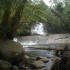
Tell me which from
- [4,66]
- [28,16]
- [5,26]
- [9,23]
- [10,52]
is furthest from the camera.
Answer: [28,16]

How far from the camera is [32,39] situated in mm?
30516

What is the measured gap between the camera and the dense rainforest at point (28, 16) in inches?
521

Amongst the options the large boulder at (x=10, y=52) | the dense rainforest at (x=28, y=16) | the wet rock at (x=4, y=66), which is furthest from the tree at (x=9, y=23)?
the wet rock at (x=4, y=66)

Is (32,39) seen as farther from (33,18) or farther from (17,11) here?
(17,11)

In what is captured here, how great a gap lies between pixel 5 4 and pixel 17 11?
4495 mm

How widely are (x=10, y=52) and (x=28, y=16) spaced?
27.8ft

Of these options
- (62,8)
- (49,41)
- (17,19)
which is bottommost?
(49,41)

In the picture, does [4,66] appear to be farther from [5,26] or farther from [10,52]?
[5,26]

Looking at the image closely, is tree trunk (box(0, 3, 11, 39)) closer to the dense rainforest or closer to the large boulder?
the dense rainforest

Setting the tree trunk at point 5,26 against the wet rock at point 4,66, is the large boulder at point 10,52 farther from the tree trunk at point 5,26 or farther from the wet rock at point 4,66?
the tree trunk at point 5,26

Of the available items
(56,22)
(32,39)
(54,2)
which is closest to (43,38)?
(32,39)

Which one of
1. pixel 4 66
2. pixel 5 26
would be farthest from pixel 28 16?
pixel 4 66

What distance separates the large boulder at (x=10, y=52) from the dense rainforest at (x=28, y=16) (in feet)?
5.75

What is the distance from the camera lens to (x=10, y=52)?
10.9 metres
